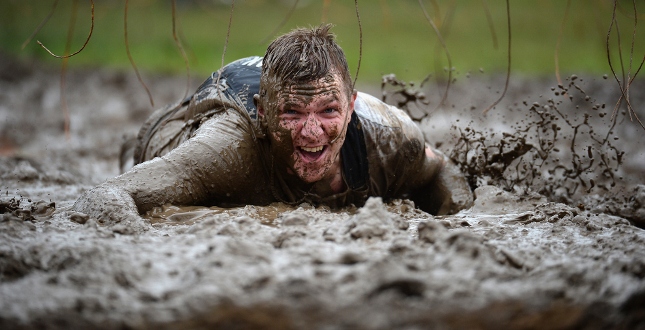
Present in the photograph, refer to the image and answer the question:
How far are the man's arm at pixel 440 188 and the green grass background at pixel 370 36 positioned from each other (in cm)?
506

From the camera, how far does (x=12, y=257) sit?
231 centimetres

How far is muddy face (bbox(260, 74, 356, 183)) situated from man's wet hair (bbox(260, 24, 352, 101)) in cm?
5

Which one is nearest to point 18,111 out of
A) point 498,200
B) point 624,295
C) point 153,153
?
point 153,153

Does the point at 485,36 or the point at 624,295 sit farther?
the point at 485,36

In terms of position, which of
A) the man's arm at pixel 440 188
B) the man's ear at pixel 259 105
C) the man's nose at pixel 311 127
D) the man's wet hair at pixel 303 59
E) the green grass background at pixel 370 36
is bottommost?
the man's arm at pixel 440 188

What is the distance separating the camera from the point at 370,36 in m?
14.4

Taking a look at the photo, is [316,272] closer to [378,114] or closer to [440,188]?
[378,114]

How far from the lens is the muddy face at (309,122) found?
343 cm

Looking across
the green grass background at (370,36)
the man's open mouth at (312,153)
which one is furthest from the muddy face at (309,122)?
the green grass background at (370,36)

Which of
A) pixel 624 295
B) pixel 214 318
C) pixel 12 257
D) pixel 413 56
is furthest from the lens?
pixel 413 56

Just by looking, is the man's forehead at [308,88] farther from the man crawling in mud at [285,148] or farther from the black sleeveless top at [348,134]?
the black sleeveless top at [348,134]

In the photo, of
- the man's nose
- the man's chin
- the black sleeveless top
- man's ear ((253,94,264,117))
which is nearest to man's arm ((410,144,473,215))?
the black sleeveless top

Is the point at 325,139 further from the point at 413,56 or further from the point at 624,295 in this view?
the point at 413,56

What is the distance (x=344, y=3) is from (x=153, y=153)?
1256cm
